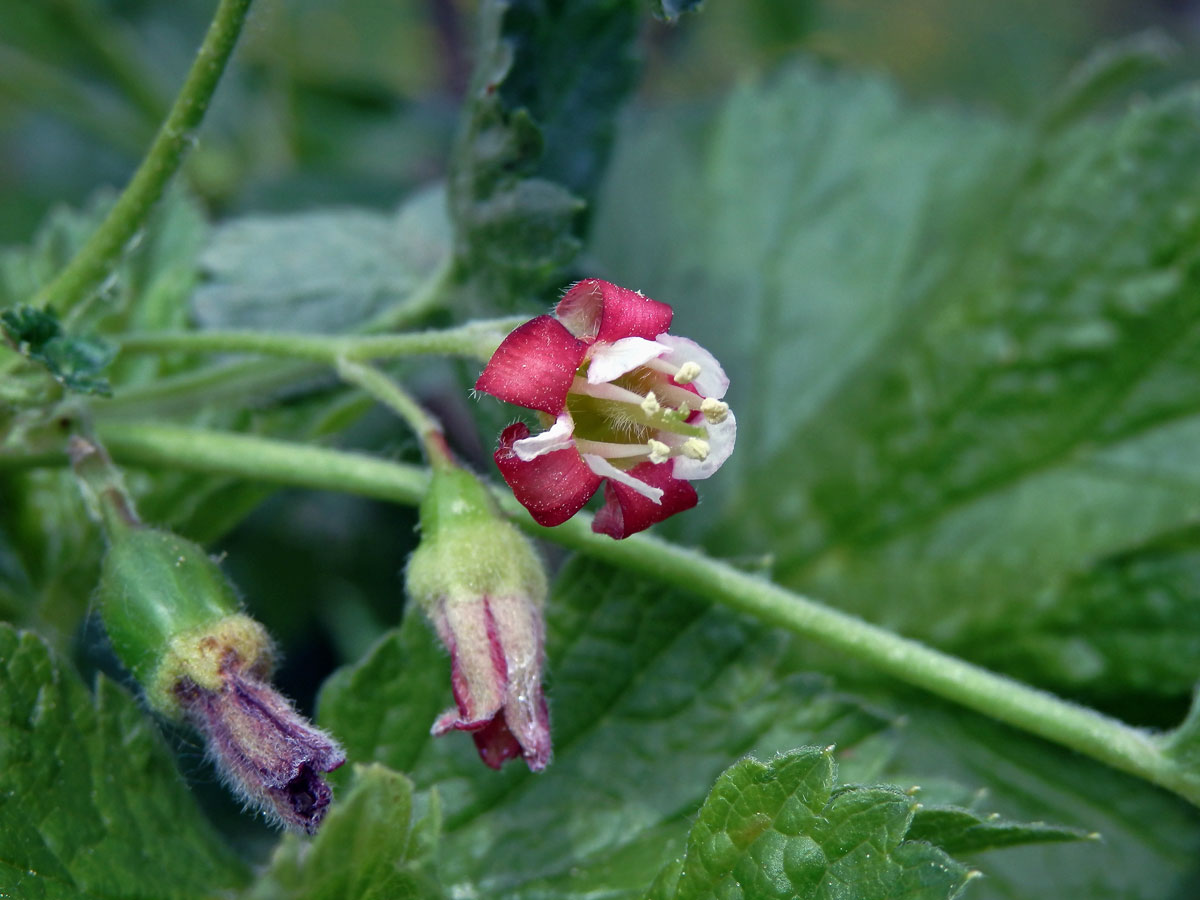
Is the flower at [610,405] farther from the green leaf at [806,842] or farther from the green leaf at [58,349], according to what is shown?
the green leaf at [58,349]

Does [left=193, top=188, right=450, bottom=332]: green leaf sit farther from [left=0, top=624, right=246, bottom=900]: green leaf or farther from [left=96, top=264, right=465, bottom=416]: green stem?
[left=0, top=624, right=246, bottom=900]: green leaf

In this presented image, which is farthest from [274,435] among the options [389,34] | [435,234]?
[389,34]

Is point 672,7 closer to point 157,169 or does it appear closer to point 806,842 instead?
point 157,169

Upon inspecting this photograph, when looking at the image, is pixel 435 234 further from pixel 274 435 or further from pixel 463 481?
pixel 463 481

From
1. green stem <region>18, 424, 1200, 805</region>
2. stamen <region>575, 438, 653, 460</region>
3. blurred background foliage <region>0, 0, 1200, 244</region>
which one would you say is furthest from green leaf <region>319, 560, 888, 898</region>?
blurred background foliage <region>0, 0, 1200, 244</region>

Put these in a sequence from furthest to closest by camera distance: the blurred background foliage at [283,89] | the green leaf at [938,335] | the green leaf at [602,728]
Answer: the blurred background foliage at [283,89], the green leaf at [938,335], the green leaf at [602,728]

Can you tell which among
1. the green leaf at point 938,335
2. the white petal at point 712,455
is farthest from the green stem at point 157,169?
the green leaf at point 938,335

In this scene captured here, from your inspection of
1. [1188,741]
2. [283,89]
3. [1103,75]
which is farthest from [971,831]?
[283,89]
